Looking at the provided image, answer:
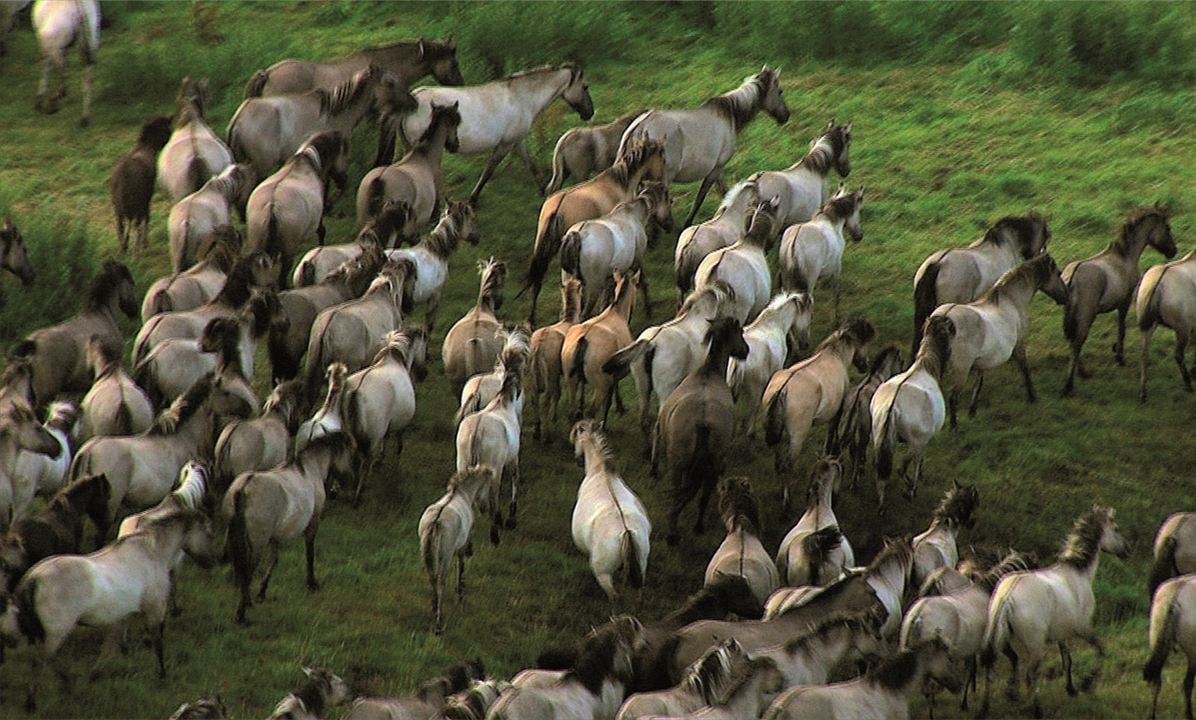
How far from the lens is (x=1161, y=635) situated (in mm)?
9500

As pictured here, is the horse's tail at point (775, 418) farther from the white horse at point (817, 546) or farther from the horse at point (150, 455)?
the horse at point (150, 455)

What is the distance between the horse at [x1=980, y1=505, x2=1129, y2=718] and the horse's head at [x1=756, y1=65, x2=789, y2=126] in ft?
25.1

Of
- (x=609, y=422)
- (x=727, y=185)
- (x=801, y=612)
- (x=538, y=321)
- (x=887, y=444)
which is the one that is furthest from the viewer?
(x=727, y=185)

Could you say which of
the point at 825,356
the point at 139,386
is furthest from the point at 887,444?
the point at 139,386

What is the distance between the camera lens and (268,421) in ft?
36.5

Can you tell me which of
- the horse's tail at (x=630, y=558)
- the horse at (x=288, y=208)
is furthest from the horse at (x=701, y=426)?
the horse at (x=288, y=208)

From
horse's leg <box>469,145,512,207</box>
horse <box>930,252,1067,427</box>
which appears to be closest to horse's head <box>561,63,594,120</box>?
horse's leg <box>469,145,512,207</box>

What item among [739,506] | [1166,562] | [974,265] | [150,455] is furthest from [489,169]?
[1166,562]

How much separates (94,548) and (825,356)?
5.16 m

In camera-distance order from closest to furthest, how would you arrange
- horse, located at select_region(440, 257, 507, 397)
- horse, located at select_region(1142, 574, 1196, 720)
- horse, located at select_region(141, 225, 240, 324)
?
horse, located at select_region(1142, 574, 1196, 720) < horse, located at select_region(440, 257, 507, 397) < horse, located at select_region(141, 225, 240, 324)

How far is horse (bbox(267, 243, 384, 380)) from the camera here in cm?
1259

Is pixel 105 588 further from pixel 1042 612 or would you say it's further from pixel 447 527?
pixel 1042 612

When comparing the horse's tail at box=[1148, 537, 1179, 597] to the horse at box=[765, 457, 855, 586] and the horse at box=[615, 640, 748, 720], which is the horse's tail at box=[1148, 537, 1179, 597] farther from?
the horse at box=[615, 640, 748, 720]

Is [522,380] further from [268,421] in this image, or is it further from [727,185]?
[727,185]
